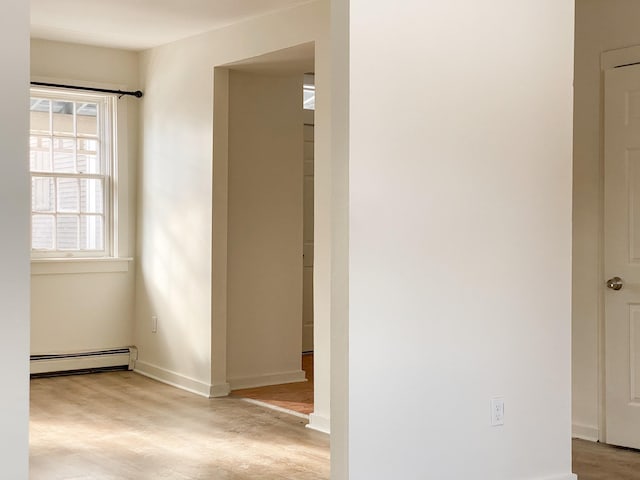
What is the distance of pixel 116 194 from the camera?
7426 mm

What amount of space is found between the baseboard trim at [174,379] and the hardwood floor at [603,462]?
110 inches

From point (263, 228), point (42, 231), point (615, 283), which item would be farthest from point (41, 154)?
point (615, 283)

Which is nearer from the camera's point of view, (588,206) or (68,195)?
(588,206)

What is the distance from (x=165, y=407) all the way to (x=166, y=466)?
1.51 m

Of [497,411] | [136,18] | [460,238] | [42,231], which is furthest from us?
[42,231]

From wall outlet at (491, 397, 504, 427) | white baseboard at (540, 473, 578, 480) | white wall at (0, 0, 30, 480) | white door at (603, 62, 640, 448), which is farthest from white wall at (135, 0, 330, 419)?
white wall at (0, 0, 30, 480)

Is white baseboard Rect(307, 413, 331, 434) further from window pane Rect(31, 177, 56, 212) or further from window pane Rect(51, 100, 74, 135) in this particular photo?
window pane Rect(51, 100, 74, 135)

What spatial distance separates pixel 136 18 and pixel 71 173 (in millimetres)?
1689

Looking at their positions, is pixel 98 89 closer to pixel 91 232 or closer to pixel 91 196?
pixel 91 196

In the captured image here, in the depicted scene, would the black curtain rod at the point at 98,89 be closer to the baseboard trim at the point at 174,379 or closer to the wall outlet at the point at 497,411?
the baseboard trim at the point at 174,379

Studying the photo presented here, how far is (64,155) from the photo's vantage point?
7246 mm

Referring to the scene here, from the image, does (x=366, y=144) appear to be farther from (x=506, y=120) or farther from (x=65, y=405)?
(x=65, y=405)

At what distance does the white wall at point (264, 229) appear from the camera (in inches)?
261

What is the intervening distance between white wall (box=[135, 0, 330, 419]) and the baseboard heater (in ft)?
0.57
